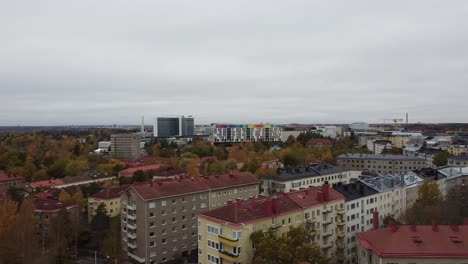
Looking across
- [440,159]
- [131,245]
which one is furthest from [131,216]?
[440,159]

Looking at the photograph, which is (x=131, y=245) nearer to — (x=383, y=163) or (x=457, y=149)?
(x=383, y=163)

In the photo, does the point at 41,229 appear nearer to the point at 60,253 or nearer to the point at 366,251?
the point at 60,253

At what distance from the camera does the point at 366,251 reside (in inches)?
995

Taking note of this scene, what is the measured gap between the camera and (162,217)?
3612cm

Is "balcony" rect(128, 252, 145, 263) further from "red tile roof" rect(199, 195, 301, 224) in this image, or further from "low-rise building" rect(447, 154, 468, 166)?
"low-rise building" rect(447, 154, 468, 166)

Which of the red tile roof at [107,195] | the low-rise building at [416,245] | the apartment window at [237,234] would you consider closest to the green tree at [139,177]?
the red tile roof at [107,195]

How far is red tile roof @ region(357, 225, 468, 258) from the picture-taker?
2311 cm

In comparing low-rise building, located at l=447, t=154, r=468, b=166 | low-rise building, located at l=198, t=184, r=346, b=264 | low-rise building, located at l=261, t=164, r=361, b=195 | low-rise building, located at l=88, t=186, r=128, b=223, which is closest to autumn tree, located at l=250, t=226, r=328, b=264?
low-rise building, located at l=198, t=184, r=346, b=264

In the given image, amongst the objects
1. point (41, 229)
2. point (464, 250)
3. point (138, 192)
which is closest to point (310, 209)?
point (464, 250)

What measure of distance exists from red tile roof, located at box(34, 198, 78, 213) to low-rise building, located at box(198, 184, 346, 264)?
1999 centimetres

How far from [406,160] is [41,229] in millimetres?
66846

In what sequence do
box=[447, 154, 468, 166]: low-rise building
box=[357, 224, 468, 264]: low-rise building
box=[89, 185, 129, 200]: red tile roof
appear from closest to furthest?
box=[357, 224, 468, 264]: low-rise building
box=[89, 185, 129, 200]: red tile roof
box=[447, 154, 468, 166]: low-rise building

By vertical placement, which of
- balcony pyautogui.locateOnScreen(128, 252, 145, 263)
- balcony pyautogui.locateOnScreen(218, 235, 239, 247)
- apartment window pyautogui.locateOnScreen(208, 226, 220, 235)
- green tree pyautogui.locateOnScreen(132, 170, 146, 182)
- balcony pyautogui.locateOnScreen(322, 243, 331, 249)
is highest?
apartment window pyautogui.locateOnScreen(208, 226, 220, 235)

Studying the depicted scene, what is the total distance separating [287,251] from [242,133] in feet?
460
